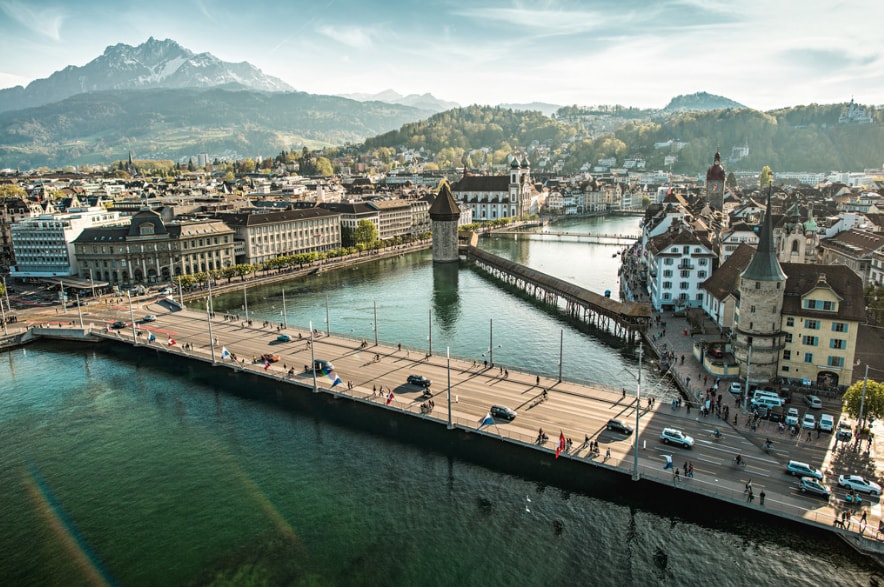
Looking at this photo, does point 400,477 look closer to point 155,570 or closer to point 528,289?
point 155,570

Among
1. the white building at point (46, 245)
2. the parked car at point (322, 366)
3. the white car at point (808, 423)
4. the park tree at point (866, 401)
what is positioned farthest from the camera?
the white building at point (46, 245)

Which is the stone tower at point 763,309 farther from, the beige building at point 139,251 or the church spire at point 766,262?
the beige building at point 139,251

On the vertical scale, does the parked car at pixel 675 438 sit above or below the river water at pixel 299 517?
above

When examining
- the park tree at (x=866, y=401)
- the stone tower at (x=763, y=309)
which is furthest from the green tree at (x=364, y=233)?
the park tree at (x=866, y=401)

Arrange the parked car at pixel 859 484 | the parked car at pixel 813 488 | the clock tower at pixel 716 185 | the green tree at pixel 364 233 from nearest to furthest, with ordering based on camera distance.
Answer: the parked car at pixel 813 488 → the parked car at pixel 859 484 → the green tree at pixel 364 233 → the clock tower at pixel 716 185

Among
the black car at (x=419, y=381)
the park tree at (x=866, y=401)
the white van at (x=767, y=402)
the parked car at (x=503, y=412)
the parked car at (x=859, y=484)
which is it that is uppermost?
the park tree at (x=866, y=401)

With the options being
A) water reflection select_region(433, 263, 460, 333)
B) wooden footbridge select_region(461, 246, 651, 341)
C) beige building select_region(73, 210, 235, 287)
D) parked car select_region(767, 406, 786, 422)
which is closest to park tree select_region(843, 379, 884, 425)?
parked car select_region(767, 406, 786, 422)

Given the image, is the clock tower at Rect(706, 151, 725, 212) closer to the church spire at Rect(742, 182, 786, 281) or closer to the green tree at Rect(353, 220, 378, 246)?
the green tree at Rect(353, 220, 378, 246)
